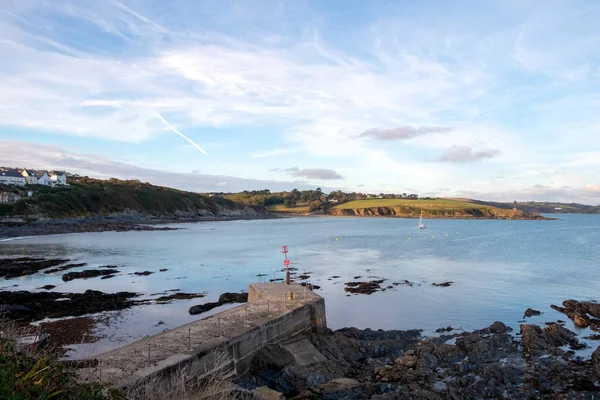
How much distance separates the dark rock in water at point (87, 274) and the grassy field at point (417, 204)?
142 m

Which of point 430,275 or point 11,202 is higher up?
point 11,202

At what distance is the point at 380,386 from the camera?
10.3 meters

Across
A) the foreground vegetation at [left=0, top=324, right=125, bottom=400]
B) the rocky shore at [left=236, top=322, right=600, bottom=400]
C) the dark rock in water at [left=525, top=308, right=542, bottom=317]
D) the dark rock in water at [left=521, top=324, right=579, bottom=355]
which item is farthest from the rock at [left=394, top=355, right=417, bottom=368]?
the dark rock in water at [left=525, top=308, right=542, bottom=317]

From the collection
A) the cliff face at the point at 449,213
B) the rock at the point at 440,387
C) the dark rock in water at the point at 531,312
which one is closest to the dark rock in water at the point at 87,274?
the rock at the point at 440,387

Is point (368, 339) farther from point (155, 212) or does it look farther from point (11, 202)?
point (155, 212)

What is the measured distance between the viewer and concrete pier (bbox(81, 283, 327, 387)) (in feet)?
29.4

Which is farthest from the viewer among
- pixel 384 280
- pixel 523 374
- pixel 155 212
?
pixel 155 212

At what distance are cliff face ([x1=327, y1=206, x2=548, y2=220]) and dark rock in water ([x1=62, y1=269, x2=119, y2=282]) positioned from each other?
448 ft

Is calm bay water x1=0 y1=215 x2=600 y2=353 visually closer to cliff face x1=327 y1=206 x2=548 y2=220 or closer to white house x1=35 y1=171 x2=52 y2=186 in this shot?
white house x1=35 y1=171 x2=52 y2=186

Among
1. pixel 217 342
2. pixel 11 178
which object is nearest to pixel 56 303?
pixel 217 342

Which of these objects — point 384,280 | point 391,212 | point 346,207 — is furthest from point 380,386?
point 346,207

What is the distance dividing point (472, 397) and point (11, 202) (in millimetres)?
77794

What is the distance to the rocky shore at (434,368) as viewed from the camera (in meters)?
10.4

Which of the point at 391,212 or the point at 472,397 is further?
the point at 391,212
